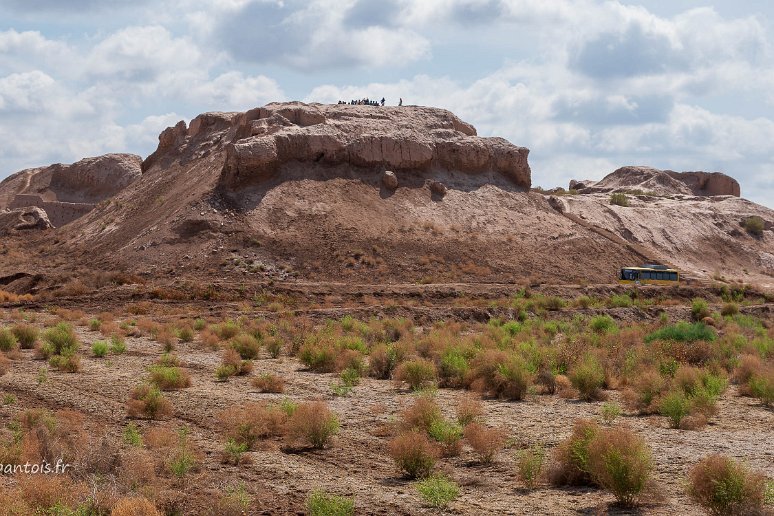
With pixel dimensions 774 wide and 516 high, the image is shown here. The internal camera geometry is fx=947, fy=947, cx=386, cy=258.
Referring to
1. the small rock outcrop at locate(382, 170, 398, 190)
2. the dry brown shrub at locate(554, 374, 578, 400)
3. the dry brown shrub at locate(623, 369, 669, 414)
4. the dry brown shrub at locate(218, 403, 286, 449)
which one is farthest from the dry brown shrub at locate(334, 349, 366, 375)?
the small rock outcrop at locate(382, 170, 398, 190)

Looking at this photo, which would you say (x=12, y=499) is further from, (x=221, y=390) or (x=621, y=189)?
(x=621, y=189)

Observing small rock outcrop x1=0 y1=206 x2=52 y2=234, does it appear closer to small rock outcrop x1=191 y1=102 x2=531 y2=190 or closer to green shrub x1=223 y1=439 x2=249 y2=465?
small rock outcrop x1=191 y1=102 x2=531 y2=190

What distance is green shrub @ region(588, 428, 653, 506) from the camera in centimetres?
1023

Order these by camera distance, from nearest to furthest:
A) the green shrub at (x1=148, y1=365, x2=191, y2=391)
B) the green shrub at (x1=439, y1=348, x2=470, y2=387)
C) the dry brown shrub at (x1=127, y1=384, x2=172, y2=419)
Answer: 1. the dry brown shrub at (x1=127, y1=384, x2=172, y2=419)
2. the green shrub at (x1=148, y1=365, x2=191, y2=391)
3. the green shrub at (x1=439, y1=348, x2=470, y2=387)

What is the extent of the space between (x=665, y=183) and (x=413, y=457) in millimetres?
83391

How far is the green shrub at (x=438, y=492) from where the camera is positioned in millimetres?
10445

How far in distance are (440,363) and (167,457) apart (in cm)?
1091

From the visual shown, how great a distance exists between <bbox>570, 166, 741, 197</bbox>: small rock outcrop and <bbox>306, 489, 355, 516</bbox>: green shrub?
259ft

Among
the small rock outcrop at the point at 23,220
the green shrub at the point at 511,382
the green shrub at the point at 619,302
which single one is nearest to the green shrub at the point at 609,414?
the green shrub at the point at 511,382

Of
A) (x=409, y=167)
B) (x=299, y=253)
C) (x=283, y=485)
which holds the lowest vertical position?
(x=283, y=485)

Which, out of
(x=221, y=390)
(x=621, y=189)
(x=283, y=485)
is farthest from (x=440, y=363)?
(x=621, y=189)

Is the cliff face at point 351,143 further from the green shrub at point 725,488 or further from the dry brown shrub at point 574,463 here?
the green shrub at point 725,488

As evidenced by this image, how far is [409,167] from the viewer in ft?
193

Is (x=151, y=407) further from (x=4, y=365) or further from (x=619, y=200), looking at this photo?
(x=619, y=200)
